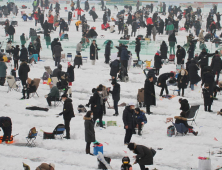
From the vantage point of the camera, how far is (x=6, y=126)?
11695 millimetres

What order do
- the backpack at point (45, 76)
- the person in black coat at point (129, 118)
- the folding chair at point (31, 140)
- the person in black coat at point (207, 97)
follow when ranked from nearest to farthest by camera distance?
the person in black coat at point (129, 118), the folding chair at point (31, 140), the person in black coat at point (207, 97), the backpack at point (45, 76)

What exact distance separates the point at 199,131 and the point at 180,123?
75cm

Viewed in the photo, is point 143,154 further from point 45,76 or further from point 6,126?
point 45,76

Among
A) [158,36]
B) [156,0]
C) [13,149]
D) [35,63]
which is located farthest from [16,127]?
[156,0]

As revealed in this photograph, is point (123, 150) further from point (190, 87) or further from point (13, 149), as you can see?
point (190, 87)

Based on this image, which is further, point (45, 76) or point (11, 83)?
point (45, 76)

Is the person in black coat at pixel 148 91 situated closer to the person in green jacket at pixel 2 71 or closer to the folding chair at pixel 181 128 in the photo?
the folding chair at pixel 181 128

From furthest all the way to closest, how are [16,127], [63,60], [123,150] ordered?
[63,60]
[16,127]
[123,150]

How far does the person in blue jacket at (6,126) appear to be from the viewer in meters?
11.7

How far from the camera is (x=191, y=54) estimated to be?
72.3 feet

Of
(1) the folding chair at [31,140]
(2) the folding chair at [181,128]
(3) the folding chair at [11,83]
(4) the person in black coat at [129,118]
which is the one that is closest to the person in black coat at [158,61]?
(3) the folding chair at [11,83]

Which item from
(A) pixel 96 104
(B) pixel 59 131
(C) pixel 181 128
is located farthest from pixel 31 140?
(C) pixel 181 128

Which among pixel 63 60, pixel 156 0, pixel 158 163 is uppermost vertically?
pixel 156 0

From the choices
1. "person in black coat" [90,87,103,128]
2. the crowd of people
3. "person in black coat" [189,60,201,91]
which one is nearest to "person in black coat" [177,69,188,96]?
the crowd of people
